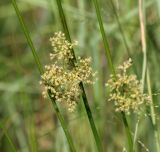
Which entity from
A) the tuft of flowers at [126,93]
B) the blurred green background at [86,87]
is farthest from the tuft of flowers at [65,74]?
the blurred green background at [86,87]

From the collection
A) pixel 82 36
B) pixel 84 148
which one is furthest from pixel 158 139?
pixel 82 36

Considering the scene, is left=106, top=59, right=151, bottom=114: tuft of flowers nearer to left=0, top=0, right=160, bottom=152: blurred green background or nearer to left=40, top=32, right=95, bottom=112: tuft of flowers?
left=40, top=32, right=95, bottom=112: tuft of flowers

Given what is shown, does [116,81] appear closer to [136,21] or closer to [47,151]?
[136,21]

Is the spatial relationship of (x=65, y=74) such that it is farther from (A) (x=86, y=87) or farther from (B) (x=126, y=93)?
(A) (x=86, y=87)

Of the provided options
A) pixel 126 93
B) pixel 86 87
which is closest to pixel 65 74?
pixel 126 93

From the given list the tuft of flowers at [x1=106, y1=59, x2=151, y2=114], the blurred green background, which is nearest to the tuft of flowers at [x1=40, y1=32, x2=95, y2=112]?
the tuft of flowers at [x1=106, y1=59, x2=151, y2=114]

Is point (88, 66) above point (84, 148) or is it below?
below
